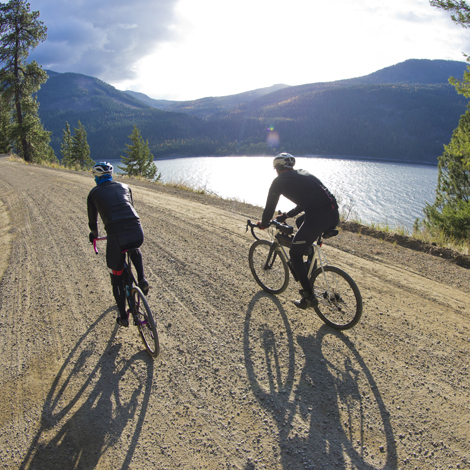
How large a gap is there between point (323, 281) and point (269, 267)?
1248 millimetres

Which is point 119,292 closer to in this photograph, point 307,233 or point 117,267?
point 117,267

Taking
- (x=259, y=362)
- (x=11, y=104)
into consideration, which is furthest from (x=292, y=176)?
(x=11, y=104)

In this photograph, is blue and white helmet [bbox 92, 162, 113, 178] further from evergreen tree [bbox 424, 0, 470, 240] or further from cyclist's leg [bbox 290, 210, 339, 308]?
evergreen tree [bbox 424, 0, 470, 240]

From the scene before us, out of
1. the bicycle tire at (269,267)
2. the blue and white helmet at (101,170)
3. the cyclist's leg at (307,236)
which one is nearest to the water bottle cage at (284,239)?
the bicycle tire at (269,267)

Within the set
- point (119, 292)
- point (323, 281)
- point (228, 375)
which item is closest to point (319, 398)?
point (228, 375)

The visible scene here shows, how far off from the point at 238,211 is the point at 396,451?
386 inches

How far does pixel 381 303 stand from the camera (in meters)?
4.82

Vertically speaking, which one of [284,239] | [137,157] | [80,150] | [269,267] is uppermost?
[80,150]

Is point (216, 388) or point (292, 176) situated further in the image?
point (292, 176)

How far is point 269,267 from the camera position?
16.9ft

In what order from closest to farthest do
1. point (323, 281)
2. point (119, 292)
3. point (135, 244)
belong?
point (135, 244) < point (119, 292) < point (323, 281)

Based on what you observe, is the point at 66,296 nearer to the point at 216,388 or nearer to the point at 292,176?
the point at 216,388

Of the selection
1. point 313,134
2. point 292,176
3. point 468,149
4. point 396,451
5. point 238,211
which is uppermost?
point 313,134

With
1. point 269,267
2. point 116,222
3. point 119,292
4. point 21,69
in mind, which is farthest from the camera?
point 21,69
